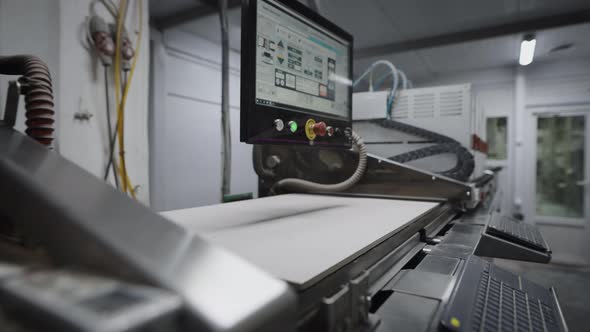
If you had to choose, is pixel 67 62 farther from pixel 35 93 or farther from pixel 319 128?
pixel 319 128

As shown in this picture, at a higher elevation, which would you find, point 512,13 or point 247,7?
point 512,13

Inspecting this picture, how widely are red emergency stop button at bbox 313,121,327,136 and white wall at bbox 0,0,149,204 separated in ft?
3.55

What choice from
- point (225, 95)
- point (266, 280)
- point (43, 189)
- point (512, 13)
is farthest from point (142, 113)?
point (512, 13)

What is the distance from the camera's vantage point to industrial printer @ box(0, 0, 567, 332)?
20 cm

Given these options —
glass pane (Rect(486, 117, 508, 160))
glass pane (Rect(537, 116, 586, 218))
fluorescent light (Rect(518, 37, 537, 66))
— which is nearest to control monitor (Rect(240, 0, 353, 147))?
fluorescent light (Rect(518, 37, 537, 66))

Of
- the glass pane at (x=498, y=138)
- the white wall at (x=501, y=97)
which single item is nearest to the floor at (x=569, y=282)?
the white wall at (x=501, y=97)

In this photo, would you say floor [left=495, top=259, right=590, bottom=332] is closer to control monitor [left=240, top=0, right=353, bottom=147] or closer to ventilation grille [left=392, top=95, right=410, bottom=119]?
ventilation grille [left=392, top=95, right=410, bottom=119]

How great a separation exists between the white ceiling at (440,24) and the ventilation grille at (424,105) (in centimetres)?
119

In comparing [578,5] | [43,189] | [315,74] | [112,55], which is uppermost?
[578,5]

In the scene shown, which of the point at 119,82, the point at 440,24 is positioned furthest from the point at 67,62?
the point at 440,24

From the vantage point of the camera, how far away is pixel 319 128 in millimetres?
812

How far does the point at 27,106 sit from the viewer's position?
48cm

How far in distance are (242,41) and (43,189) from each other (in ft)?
1.56

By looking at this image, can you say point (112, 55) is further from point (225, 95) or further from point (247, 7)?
point (247, 7)
